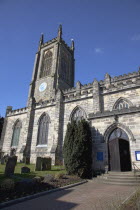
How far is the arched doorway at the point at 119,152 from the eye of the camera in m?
11.7

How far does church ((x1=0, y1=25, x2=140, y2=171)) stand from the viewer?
12.0 meters

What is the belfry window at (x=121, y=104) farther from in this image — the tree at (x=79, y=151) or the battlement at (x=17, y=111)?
the battlement at (x=17, y=111)

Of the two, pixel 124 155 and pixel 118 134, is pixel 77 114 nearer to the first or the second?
pixel 118 134

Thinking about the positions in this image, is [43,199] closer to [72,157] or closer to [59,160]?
[72,157]

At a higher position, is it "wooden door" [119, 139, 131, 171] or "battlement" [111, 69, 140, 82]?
"battlement" [111, 69, 140, 82]

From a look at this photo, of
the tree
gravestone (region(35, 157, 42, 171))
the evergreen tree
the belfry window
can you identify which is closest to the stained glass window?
the belfry window

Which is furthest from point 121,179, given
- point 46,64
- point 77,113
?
point 46,64

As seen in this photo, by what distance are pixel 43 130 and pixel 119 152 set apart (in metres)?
14.1

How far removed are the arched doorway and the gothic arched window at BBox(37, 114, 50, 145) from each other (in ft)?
40.4

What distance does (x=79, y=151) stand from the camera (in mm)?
11781

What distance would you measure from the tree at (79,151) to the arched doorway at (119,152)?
1838mm

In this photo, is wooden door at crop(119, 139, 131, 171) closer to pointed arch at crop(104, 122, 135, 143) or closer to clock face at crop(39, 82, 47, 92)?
pointed arch at crop(104, 122, 135, 143)

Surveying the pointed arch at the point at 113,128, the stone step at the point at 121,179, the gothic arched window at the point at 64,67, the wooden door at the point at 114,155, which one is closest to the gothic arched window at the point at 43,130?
the pointed arch at the point at 113,128

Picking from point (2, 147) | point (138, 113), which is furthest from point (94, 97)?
point (2, 147)
